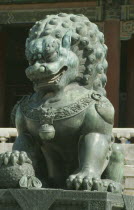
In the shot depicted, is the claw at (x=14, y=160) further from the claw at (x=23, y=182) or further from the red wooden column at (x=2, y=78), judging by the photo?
the red wooden column at (x=2, y=78)

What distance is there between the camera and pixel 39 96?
3.33 m

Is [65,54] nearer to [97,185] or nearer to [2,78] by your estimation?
[97,185]

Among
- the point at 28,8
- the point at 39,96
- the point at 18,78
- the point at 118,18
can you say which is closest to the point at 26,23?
the point at 28,8

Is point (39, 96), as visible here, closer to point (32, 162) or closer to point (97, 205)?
point (32, 162)

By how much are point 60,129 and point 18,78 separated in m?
15.4

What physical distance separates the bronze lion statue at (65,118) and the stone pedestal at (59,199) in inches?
2.5

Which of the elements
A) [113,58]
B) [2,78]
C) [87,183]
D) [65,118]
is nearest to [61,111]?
[65,118]

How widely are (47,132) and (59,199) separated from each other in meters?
0.35

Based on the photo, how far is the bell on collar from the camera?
3.20m

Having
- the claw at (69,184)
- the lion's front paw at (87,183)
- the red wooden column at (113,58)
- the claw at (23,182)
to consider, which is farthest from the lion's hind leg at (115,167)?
the red wooden column at (113,58)

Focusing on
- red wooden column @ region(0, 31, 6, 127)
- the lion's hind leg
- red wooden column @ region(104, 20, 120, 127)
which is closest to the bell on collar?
the lion's hind leg

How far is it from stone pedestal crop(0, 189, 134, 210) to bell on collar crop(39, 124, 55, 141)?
1.02ft

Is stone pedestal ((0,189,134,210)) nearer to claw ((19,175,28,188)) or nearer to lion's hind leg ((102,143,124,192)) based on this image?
claw ((19,175,28,188))

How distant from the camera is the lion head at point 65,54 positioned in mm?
3219
